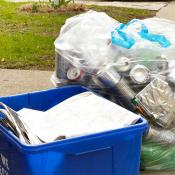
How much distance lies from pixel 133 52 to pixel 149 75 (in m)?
0.18

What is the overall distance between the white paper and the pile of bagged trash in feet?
1.04

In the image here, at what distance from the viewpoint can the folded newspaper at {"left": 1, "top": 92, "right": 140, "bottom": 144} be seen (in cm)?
287

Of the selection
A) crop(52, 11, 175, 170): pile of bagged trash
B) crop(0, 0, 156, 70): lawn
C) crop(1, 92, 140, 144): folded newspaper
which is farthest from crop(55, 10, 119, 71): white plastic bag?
crop(0, 0, 156, 70): lawn

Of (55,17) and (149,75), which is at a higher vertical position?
(149,75)

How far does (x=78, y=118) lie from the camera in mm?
3084

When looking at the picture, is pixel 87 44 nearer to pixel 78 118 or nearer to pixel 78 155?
pixel 78 118

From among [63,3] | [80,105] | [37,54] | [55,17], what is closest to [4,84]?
[37,54]

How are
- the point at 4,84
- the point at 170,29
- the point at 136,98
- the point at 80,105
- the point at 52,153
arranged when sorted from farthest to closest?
the point at 4,84 → the point at 170,29 → the point at 136,98 → the point at 80,105 → the point at 52,153

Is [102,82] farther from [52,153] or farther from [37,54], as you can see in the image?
[37,54]

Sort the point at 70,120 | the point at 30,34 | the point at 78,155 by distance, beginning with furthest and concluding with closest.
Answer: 1. the point at 30,34
2. the point at 70,120
3. the point at 78,155

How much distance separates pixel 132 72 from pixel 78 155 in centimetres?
94

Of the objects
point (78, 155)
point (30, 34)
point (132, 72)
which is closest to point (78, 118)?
point (78, 155)

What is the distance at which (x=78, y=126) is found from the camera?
2979mm

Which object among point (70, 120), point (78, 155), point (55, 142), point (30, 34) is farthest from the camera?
point (30, 34)
